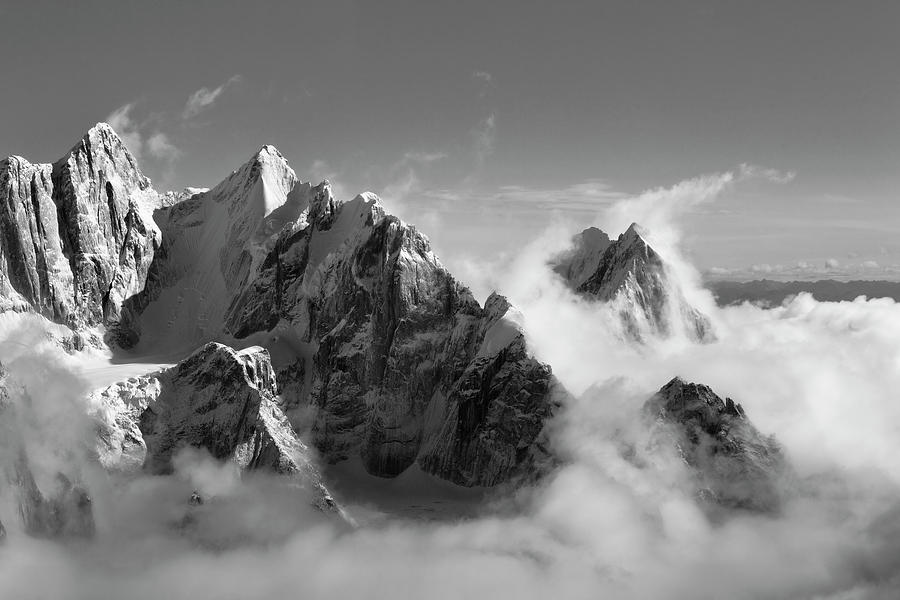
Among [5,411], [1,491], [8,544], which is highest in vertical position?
[5,411]

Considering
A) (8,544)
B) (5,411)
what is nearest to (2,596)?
(8,544)

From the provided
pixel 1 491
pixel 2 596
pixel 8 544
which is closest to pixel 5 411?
pixel 1 491

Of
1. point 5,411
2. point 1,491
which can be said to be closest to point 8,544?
point 1,491

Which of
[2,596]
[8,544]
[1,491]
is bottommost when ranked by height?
[2,596]

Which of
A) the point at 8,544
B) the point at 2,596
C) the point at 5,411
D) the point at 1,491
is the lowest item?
the point at 2,596

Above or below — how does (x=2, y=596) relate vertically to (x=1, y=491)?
below

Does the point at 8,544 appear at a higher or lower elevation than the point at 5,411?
lower

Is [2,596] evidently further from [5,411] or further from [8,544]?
[5,411]

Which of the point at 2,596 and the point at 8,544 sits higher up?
the point at 8,544

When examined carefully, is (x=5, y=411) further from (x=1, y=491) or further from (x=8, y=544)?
(x=8, y=544)
